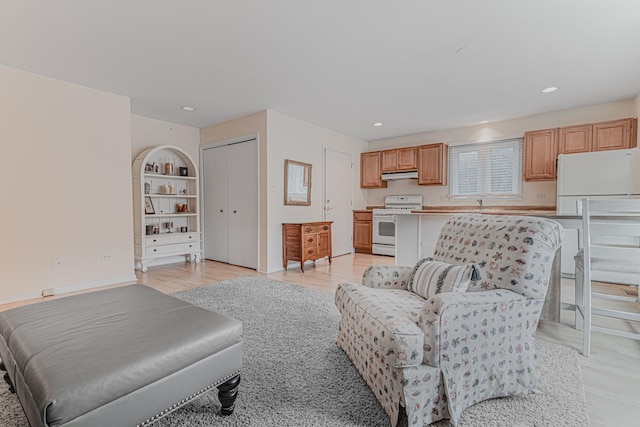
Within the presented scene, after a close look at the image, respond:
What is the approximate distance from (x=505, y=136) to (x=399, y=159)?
1.88 meters

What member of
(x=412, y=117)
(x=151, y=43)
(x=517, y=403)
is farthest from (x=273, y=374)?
(x=412, y=117)

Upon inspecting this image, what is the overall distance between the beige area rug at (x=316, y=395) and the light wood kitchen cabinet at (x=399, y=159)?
4271mm

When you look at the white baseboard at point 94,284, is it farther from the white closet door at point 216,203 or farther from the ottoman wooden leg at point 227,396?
the ottoman wooden leg at point 227,396

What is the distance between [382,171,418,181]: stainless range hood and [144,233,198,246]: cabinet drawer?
13.0ft

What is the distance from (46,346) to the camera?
1.15 metres

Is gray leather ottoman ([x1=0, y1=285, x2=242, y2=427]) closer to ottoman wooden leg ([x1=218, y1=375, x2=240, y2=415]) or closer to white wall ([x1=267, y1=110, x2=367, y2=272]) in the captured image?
ottoman wooden leg ([x1=218, y1=375, x2=240, y2=415])

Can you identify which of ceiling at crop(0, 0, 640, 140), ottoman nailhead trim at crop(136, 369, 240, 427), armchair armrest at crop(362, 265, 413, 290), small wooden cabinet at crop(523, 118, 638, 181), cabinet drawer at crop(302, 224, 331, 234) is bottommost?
ottoman nailhead trim at crop(136, 369, 240, 427)

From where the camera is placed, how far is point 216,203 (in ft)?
17.6

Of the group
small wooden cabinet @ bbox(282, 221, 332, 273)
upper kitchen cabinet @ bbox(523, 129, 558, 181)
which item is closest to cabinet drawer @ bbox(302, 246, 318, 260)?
small wooden cabinet @ bbox(282, 221, 332, 273)

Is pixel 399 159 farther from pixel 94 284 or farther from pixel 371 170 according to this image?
pixel 94 284

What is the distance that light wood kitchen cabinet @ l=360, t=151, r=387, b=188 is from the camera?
21.0ft

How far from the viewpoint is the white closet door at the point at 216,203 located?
16.9 ft

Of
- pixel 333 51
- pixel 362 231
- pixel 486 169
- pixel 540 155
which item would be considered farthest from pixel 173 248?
pixel 540 155

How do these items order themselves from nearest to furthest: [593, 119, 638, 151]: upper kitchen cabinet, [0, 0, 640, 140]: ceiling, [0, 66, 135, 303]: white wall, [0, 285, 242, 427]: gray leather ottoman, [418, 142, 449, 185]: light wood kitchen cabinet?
[0, 285, 242, 427]: gray leather ottoman < [0, 0, 640, 140]: ceiling < [0, 66, 135, 303]: white wall < [593, 119, 638, 151]: upper kitchen cabinet < [418, 142, 449, 185]: light wood kitchen cabinet
